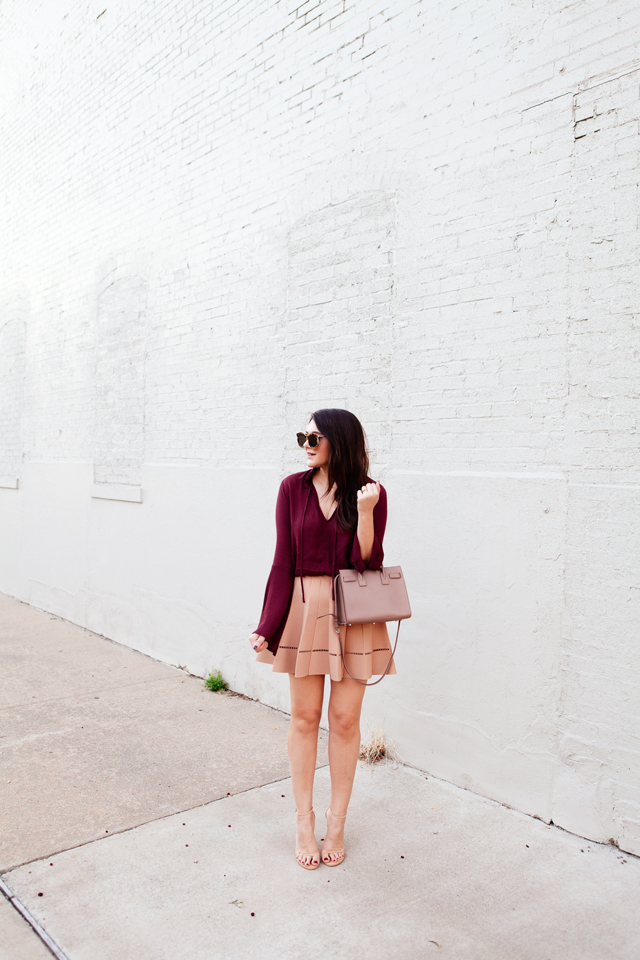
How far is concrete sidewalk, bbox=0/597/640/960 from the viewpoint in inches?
100

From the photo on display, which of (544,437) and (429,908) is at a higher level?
(544,437)

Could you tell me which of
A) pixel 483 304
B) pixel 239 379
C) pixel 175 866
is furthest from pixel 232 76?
pixel 175 866

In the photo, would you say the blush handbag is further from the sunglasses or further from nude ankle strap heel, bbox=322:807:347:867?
nude ankle strap heel, bbox=322:807:347:867

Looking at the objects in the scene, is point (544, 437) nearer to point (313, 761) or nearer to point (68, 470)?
point (313, 761)

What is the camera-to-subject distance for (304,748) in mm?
3100

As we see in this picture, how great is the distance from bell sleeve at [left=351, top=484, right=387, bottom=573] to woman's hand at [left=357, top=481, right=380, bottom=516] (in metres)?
0.08

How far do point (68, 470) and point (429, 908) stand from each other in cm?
623

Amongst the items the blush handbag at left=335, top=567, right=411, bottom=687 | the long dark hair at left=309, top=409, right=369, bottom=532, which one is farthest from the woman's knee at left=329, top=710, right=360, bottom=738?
the long dark hair at left=309, top=409, right=369, bottom=532

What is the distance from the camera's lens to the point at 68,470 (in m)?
7.89

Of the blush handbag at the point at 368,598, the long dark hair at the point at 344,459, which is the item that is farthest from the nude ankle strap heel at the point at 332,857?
the long dark hair at the point at 344,459

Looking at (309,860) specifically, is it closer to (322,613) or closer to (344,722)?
(344,722)

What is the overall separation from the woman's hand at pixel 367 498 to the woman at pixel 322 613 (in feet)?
0.08

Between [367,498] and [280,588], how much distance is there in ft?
1.75

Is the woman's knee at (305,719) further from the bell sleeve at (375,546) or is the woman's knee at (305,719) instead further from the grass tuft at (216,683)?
the grass tuft at (216,683)
